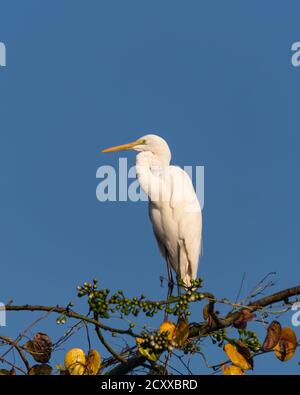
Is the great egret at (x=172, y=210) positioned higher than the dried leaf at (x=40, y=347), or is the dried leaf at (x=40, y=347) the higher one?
the great egret at (x=172, y=210)

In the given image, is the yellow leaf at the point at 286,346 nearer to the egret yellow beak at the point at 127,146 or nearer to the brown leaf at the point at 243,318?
the brown leaf at the point at 243,318

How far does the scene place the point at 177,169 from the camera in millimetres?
7277

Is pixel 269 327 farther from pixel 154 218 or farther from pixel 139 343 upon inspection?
pixel 154 218

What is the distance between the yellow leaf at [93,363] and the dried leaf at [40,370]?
0.60ft

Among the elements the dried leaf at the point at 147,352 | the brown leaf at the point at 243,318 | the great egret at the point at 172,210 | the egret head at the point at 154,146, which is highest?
the egret head at the point at 154,146

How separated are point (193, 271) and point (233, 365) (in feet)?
11.3

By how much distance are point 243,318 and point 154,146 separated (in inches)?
142

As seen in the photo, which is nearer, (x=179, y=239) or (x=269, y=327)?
(x=269, y=327)

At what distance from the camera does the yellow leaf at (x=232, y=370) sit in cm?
360

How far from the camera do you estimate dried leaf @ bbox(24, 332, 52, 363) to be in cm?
353

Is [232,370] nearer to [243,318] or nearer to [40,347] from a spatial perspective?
[243,318]

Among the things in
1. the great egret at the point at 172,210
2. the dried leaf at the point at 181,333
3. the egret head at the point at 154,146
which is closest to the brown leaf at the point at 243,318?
the dried leaf at the point at 181,333
